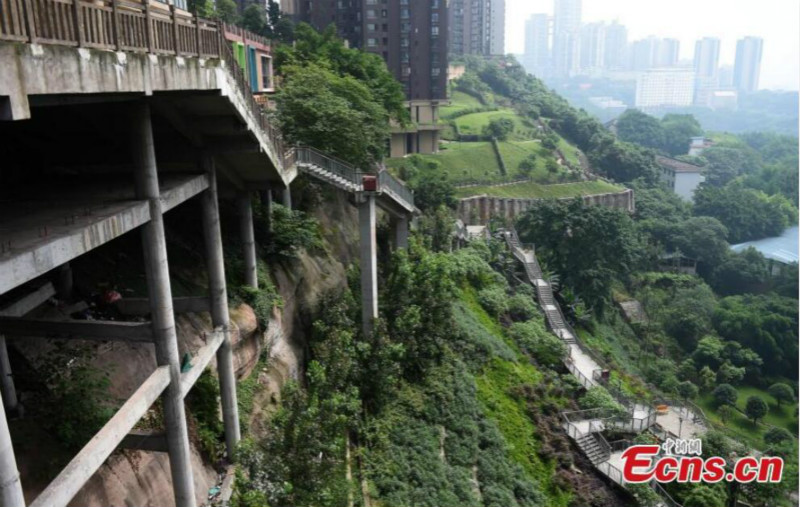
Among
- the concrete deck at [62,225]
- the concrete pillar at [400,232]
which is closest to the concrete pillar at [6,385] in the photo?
the concrete deck at [62,225]

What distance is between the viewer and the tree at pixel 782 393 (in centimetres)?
3812

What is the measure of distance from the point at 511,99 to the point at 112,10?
300 ft

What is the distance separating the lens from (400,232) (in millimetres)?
28203

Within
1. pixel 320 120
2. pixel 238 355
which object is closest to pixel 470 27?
pixel 320 120

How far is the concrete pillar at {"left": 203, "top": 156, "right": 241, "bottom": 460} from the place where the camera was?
44.1 ft

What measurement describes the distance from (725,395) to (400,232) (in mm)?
22259

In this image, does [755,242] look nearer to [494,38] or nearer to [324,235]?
[324,235]

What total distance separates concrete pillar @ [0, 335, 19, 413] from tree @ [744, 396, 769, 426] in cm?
3684

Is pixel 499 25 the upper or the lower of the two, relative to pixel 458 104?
upper

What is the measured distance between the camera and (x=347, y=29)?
60688mm

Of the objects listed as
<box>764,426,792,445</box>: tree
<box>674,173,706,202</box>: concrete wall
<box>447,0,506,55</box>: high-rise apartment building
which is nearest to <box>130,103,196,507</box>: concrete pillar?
<box>764,426,792,445</box>: tree

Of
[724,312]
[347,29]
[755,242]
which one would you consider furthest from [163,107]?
[755,242]

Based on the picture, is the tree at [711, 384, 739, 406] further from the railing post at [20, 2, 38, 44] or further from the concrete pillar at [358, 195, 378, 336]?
the railing post at [20, 2, 38, 44]

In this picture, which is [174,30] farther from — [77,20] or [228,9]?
[228,9]
